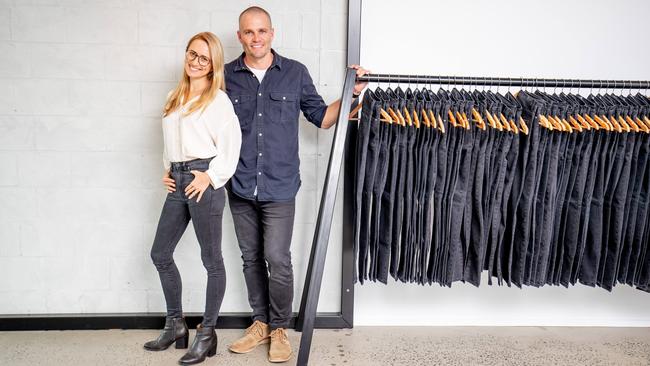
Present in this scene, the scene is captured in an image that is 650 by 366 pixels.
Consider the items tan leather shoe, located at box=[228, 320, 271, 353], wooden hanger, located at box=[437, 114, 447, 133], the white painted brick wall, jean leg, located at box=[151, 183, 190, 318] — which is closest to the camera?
wooden hanger, located at box=[437, 114, 447, 133]

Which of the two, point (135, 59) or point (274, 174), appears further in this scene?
point (135, 59)

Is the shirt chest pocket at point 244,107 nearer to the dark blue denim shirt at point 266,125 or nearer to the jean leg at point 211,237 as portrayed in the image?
the dark blue denim shirt at point 266,125

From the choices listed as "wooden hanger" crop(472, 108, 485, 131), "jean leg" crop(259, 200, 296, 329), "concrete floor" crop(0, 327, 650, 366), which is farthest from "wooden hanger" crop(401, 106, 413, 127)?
"concrete floor" crop(0, 327, 650, 366)

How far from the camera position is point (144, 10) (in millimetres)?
2633

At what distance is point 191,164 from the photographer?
2238 millimetres

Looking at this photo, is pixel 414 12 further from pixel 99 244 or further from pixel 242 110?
pixel 99 244

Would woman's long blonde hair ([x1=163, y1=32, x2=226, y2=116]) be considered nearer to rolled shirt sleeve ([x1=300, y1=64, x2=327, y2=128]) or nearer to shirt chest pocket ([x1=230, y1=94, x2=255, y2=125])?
shirt chest pocket ([x1=230, y1=94, x2=255, y2=125])

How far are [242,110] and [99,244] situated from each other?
116 centimetres

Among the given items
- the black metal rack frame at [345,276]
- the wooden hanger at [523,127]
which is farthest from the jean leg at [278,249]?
the wooden hanger at [523,127]

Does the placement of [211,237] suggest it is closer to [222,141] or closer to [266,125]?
[222,141]

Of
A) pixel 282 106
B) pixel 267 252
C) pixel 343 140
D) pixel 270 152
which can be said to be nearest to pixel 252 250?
pixel 267 252

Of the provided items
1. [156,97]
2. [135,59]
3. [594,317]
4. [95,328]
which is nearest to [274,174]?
[156,97]

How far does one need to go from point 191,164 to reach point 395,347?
141cm

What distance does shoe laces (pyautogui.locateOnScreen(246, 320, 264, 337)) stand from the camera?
2.57 m
